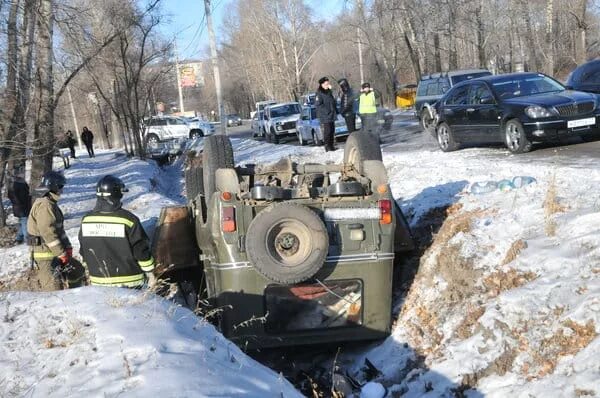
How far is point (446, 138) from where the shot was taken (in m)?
14.4

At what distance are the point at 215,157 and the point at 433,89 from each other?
16381 millimetres

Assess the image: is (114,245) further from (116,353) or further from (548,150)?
(548,150)

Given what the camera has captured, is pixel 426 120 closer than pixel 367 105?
No

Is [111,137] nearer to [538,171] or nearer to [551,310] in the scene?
[538,171]

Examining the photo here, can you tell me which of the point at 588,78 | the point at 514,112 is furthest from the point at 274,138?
the point at 514,112

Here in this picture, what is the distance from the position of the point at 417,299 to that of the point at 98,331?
12.0ft

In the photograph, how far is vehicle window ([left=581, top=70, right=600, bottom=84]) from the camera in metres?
15.3

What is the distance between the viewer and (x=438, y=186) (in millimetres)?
9406

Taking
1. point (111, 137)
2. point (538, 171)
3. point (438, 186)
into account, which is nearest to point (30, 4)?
point (438, 186)

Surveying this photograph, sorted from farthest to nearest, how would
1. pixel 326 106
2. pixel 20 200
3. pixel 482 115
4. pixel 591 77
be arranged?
pixel 326 106, pixel 591 77, pixel 482 115, pixel 20 200

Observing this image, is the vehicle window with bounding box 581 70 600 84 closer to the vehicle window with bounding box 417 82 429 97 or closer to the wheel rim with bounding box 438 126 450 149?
the wheel rim with bounding box 438 126 450 149

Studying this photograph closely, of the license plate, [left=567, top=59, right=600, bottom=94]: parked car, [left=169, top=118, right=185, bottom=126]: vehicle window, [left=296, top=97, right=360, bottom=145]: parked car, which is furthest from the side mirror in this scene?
[left=169, top=118, right=185, bottom=126]: vehicle window

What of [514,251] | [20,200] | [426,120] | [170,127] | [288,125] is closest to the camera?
[514,251]

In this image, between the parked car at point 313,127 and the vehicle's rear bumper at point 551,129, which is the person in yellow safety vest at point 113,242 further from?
the parked car at point 313,127
